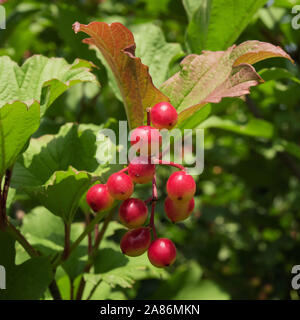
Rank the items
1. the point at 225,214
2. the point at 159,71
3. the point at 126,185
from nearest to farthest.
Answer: the point at 126,185 < the point at 159,71 < the point at 225,214

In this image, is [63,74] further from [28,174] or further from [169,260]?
[169,260]

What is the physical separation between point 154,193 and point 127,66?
24 centimetres

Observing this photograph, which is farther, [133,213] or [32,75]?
[32,75]

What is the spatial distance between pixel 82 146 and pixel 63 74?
0.17 meters

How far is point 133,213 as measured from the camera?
0.69m

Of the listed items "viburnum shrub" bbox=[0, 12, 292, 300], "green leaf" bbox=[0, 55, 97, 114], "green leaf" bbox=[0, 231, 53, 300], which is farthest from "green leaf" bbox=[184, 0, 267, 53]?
"green leaf" bbox=[0, 231, 53, 300]

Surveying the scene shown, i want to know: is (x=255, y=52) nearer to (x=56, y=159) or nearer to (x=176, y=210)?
(x=176, y=210)

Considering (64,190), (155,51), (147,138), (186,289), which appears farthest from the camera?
(186,289)

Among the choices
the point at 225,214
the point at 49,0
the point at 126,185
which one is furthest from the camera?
the point at 225,214

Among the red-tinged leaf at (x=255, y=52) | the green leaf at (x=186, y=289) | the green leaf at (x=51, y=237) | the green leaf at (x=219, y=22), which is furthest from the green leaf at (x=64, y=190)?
the green leaf at (x=186, y=289)

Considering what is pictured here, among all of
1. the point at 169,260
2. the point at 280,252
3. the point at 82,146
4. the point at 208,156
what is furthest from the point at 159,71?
the point at 280,252

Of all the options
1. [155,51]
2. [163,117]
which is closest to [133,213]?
[163,117]

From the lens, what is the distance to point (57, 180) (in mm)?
783

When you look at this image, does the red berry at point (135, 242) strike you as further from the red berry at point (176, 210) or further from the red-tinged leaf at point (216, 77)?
the red-tinged leaf at point (216, 77)
